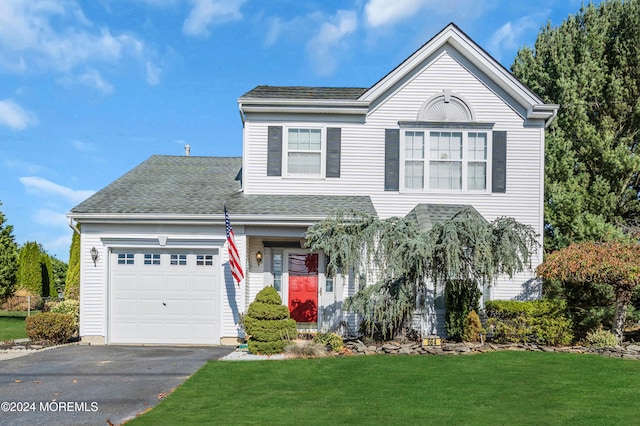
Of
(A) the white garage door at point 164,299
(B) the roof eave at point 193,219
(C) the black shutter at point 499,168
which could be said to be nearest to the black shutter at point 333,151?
(B) the roof eave at point 193,219

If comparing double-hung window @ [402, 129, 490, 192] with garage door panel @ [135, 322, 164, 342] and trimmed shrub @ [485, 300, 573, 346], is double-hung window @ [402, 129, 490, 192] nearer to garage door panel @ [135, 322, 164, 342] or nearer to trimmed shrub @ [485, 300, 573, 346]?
trimmed shrub @ [485, 300, 573, 346]

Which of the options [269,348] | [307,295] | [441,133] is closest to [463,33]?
[441,133]

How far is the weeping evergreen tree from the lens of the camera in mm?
13586

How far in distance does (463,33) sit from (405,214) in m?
5.39

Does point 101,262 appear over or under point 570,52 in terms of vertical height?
under

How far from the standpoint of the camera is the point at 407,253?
13.6m

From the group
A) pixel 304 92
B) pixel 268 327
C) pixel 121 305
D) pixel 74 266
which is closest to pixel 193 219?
pixel 121 305

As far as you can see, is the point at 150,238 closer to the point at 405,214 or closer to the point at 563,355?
the point at 405,214

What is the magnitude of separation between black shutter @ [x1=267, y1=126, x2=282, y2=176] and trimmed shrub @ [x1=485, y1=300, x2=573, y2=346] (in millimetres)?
7047

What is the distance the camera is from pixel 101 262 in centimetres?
1576

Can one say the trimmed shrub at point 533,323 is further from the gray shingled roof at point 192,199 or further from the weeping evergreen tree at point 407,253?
the gray shingled roof at point 192,199

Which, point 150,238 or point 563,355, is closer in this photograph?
point 563,355

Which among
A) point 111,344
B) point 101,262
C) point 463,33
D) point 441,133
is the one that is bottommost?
point 111,344

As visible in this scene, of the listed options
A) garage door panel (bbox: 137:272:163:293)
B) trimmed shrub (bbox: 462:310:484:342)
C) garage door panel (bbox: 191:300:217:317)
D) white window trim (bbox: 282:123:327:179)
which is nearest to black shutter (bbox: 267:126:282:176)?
white window trim (bbox: 282:123:327:179)
